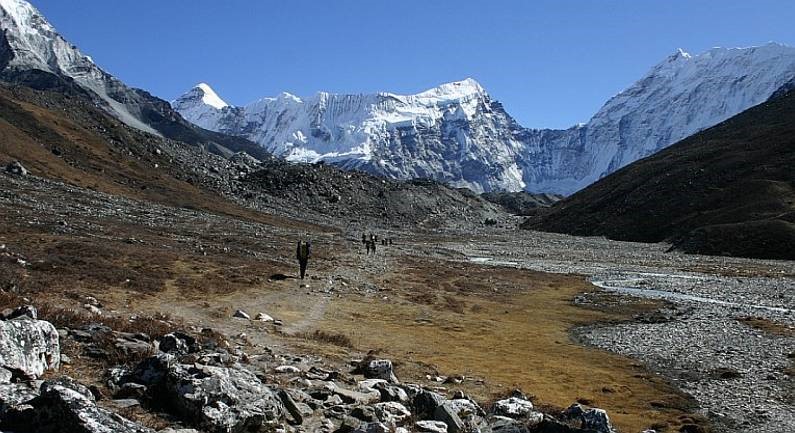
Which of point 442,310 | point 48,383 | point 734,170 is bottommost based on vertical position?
point 442,310

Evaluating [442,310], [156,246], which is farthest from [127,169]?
[442,310]

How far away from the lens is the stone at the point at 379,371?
58.1ft

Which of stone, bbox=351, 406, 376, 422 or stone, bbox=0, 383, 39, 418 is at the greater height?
stone, bbox=0, 383, 39, 418

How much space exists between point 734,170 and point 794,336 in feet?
501

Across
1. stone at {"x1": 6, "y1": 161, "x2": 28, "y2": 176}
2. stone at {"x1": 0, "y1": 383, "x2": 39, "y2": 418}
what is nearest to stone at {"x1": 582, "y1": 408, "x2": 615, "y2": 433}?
stone at {"x1": 0, "y1": 383, "x2": 39, "y2": 418}

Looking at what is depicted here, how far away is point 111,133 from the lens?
5389 inches

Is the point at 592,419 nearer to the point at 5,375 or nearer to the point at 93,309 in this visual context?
the point at 5,375

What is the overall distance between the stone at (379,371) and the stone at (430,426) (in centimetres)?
436

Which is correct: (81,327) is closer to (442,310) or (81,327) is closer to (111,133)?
(442,310)

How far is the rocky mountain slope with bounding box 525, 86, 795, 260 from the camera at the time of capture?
110625 millimetres

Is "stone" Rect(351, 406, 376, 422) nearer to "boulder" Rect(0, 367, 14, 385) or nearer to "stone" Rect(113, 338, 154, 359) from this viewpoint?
"stone" Rect(113, 338, 154, 359)

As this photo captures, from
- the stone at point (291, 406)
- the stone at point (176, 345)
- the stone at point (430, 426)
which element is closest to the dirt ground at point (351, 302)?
the stone at point (176, 345)

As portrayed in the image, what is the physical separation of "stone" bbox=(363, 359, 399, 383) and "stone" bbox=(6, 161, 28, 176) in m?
82.1

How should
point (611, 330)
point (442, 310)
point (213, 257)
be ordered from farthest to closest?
point (213, 257)
point (442, 310)
point (611, 330)
